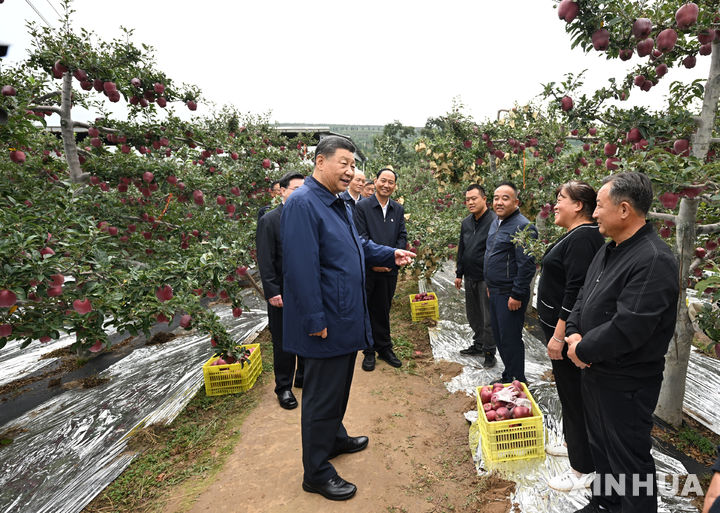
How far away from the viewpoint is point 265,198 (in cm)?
579

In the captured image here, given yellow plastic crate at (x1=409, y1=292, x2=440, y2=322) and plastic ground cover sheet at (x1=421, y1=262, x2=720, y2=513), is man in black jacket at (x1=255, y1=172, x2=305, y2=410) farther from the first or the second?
yellow plastic crate at (x1=409, y1=292, x2=440, y2=322)

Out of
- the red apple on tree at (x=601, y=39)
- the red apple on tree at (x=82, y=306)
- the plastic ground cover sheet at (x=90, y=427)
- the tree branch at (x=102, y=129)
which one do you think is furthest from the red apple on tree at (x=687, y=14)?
the tree branch at (x=102, y=129)

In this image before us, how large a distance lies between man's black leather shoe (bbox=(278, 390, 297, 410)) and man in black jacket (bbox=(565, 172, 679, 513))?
2.42 metres

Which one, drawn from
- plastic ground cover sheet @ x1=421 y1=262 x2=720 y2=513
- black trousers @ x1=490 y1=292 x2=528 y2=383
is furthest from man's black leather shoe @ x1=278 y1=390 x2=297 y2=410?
black trousers @ x1=490 y1=292 x2=528 y2=383

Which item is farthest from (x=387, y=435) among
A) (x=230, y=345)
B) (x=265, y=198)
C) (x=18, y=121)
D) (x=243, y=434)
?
(x=265, y=198)

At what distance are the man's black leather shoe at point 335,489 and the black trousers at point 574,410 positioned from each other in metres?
1.36

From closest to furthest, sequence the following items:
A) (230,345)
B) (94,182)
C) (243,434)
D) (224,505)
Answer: (224,505) < (243,434) < (230,345) < (94,182)

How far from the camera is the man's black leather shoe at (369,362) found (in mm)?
3945

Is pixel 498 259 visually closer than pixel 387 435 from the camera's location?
No

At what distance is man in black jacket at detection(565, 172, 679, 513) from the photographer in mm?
1461

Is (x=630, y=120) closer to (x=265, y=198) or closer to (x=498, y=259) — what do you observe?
(x=498, y=259)

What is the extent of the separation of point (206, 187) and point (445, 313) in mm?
3956

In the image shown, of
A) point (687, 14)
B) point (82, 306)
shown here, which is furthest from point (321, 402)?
point (687, 14)

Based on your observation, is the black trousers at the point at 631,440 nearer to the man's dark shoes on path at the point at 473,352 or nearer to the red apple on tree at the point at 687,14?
the red apple on tree at the point at 687,14
